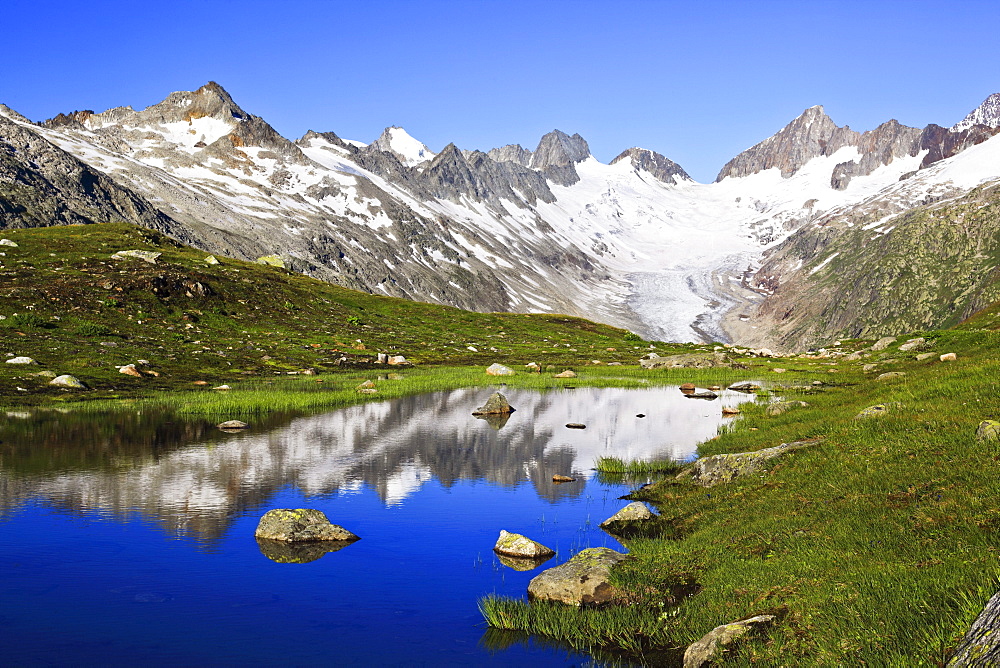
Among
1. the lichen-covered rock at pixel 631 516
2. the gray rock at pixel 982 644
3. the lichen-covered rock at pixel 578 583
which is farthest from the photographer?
the lichen-covered rock at pixel 631 516

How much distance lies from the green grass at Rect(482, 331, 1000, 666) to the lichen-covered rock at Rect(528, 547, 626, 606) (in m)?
0.45

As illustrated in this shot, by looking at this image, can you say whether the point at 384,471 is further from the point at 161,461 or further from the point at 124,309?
the point at 124,309

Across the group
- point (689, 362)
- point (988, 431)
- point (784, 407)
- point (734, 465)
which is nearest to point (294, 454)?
point (734, 465)

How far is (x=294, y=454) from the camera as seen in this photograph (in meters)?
33.5

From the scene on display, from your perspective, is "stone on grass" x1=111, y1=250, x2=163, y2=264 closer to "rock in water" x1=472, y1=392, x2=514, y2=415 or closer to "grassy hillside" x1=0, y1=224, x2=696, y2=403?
"grassy hillside" x1=0, y1=224, x2=696, y2=403

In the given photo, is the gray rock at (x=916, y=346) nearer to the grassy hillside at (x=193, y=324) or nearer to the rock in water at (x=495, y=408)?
the grassy hillside at (x=193, y=324)

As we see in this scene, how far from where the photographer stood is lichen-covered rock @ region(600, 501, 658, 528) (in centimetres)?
2208

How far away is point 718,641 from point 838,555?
12.0ft

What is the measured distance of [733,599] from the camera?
14086 millimetres

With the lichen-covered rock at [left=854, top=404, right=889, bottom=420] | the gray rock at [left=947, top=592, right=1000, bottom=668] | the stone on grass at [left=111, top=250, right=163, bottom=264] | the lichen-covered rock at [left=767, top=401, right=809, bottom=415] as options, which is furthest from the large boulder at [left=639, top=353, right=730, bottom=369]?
the gray rock at [left=947, top=592, right=1000, bottom=668]

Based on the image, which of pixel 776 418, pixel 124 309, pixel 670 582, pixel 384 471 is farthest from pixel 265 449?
pixel 124 309

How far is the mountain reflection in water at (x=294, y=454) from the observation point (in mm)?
25422

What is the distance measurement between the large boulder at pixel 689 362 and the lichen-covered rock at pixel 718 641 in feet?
247

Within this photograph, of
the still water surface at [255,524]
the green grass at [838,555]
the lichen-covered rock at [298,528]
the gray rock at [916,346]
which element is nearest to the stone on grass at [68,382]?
the still water surface at [255,524]
